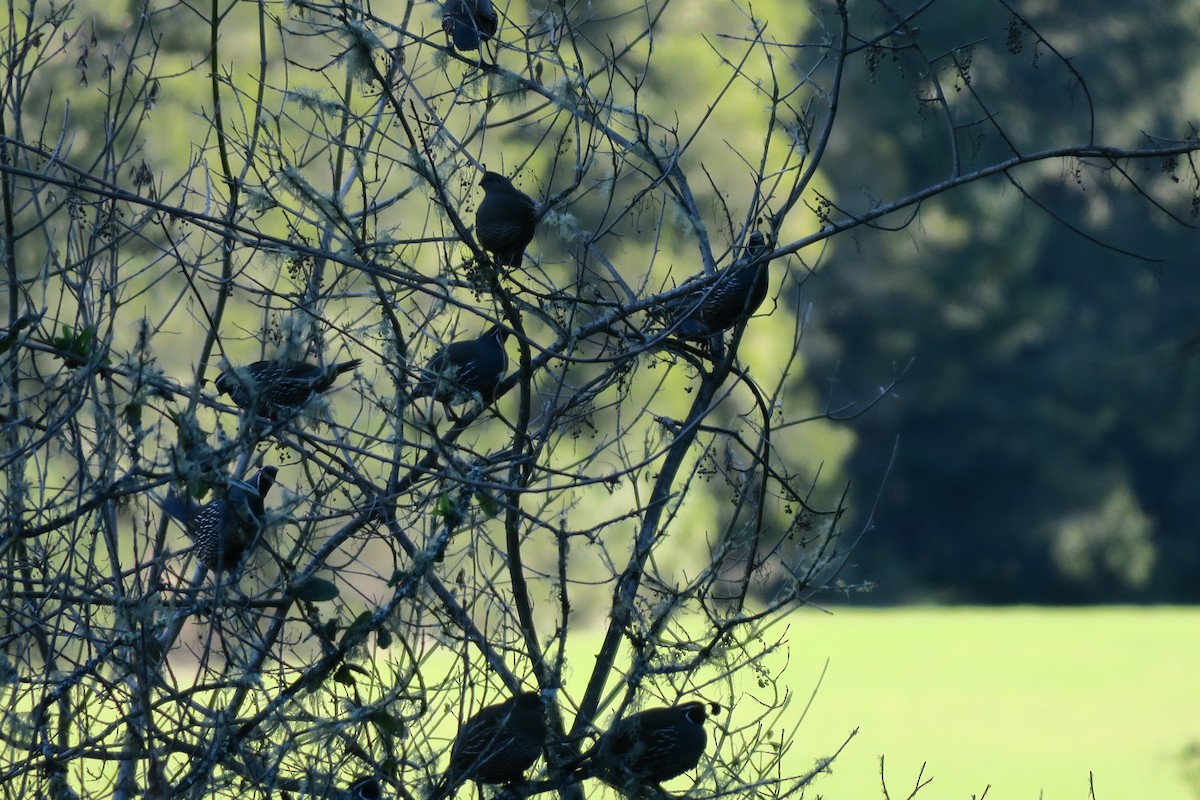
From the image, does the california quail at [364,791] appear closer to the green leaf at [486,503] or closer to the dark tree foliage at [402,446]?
the dark tree foliage at [402,446]

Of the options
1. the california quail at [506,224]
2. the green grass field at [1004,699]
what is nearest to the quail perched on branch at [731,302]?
the california quail at [506,224]

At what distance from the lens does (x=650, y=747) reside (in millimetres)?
3350

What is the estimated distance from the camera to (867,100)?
21.7 metres

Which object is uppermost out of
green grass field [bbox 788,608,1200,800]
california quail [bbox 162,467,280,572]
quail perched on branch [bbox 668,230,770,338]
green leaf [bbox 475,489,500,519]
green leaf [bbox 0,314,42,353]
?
green grass field [bbox 788,608,1200,800]

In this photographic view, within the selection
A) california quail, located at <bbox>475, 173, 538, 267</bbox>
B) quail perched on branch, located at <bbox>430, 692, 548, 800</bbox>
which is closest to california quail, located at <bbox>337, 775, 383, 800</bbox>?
quail perched on branch, located at <bbox>430, 692, 548, 800</bbox>

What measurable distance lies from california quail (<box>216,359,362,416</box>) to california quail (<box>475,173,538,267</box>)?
0.59 m

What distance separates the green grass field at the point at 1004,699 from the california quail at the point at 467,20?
7.64 metres

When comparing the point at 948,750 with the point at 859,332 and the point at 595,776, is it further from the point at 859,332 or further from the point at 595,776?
the point at 595,776

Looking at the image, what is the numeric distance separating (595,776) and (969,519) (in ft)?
66.7

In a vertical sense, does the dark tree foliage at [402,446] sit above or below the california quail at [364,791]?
above

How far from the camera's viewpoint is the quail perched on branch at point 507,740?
312 cm

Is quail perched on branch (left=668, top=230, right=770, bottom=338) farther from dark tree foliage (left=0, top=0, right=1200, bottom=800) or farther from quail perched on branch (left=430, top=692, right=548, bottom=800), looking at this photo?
quail perched on branch (left=430, top=692, right=548, bottom=800)

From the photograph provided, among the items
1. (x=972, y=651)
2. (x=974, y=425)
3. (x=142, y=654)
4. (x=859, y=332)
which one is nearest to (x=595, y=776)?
(x=142, y=654)

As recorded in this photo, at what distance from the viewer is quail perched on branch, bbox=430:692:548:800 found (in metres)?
3.12
